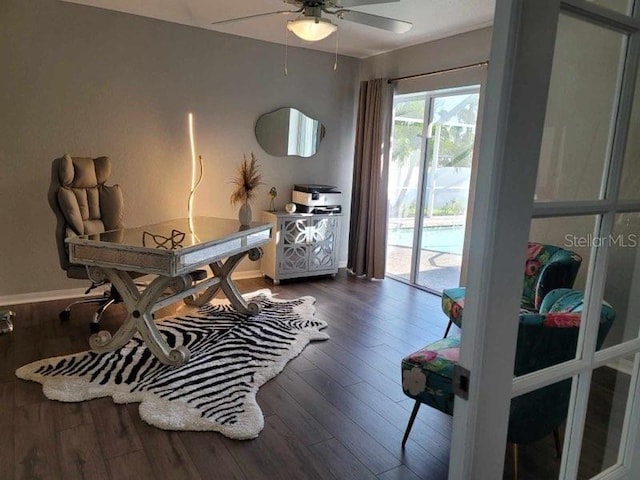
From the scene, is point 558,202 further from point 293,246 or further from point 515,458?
point 293,246

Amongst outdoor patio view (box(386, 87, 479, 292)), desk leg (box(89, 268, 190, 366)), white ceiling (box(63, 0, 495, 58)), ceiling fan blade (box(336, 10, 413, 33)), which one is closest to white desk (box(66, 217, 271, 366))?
desk leg (box(89, 268, 190, 366))

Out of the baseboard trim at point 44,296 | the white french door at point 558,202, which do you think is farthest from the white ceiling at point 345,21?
the white french door at point 558,202

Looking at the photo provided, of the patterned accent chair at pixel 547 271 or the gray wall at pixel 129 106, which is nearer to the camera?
the patterned accent chair at pixel 547 271

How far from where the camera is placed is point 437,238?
4.80 m

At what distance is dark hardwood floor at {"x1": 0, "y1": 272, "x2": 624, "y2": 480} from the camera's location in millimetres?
1931

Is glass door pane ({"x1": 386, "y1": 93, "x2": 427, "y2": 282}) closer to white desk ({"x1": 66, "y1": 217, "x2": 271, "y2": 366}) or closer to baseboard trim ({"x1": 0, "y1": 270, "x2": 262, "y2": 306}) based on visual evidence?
white desk ({"x1": 66, "y1": 217, "x2": 271, "y2": 366})

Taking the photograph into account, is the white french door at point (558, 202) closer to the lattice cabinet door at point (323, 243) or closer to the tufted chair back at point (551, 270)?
the tufted chair back at point (551, 270)

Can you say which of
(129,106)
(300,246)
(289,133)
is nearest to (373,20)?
(289,133)

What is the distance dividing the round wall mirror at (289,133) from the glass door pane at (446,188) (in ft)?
4.26

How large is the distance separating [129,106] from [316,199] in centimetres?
200

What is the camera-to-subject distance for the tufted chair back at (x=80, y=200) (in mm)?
3209

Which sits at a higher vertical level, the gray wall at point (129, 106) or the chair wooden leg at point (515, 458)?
the gray wall at point (129, 106)

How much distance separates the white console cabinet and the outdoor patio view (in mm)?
719

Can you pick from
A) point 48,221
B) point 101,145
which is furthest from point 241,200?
point 48,221
